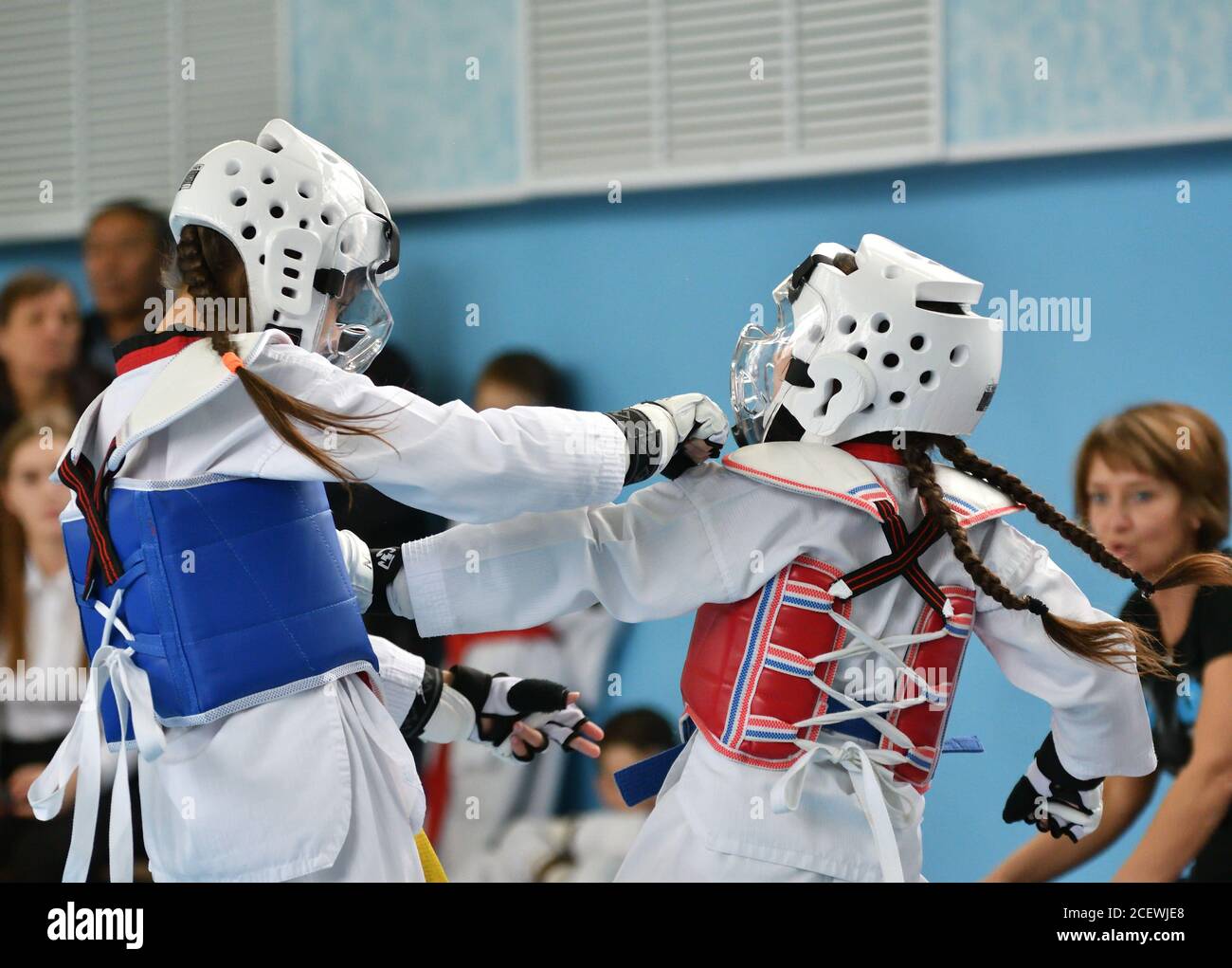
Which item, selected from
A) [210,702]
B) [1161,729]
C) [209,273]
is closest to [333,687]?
[210,702]

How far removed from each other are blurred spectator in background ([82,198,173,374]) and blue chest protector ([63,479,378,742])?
93.1 inches

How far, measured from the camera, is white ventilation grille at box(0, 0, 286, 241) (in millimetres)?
3992

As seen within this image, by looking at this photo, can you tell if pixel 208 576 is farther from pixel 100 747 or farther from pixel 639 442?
pixel 639 442

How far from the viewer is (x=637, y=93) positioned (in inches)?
151

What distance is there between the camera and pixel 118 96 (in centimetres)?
412

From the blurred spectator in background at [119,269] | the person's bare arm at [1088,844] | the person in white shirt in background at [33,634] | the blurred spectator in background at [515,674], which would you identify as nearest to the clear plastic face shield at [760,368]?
the blurred spectator in background at [515,674]

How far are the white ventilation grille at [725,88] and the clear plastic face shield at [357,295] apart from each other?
5.80 feet

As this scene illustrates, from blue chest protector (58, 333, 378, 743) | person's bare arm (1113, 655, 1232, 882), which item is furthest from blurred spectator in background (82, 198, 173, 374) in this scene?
person's bare arm (1113, 655, 1232, 882)

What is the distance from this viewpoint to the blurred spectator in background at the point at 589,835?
3639mm

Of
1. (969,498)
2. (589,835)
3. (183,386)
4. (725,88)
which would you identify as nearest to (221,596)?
(183,386)

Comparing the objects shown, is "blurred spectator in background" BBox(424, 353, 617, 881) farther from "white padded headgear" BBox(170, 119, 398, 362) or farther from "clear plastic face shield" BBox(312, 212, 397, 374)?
"white padded headgear" BBox(170, 119, 398, 362)

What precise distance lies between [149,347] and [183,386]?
0.48 feet

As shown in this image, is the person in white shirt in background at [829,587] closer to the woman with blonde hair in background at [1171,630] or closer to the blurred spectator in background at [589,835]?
the woman with blonde hair in background at [1171,630]
